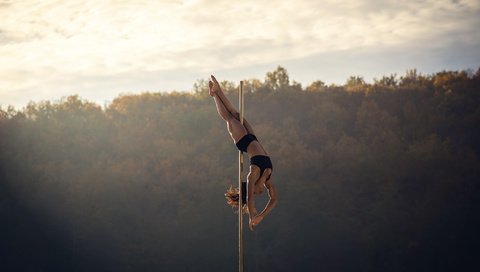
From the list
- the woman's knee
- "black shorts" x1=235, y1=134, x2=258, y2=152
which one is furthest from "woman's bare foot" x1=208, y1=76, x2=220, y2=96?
the woman's knee

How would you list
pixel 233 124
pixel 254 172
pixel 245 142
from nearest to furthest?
pixel 254 172
pixel 245 142
pixel 233 124

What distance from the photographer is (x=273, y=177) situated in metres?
41.0

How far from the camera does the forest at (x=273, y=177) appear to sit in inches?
1500

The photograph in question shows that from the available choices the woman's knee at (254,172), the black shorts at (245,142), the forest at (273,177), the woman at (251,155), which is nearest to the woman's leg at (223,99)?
the woman at (251,155)

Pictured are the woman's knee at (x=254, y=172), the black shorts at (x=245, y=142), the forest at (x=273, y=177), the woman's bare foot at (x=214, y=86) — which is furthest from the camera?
the forest at (x=273, y=177)

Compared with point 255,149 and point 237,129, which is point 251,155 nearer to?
point 255,149

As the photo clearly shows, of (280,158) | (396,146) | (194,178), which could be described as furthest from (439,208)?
(194,178)

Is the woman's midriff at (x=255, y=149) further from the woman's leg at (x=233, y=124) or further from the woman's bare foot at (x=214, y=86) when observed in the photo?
the woman's bare foot at (x=214, y=86)

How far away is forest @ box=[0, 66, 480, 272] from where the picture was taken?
38.1 metres

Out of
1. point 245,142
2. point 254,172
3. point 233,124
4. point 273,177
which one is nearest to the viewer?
point 254,172

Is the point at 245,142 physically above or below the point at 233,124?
below

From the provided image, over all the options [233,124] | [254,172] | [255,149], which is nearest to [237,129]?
[233,124]

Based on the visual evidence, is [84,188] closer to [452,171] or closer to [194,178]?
[194,178]

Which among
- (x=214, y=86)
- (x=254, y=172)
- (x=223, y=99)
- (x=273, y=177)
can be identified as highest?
(x=214, y=86)
